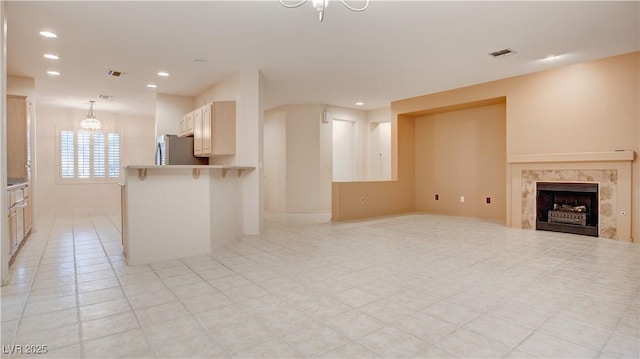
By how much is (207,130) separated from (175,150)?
1.28 meters

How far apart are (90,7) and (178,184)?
1.97 m

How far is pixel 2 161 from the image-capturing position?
9.73ft

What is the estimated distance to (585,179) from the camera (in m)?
5.15

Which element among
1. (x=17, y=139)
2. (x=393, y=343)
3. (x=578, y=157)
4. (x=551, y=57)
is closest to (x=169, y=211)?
(x=393, y=343)

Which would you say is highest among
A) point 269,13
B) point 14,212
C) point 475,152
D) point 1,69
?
point 269,13

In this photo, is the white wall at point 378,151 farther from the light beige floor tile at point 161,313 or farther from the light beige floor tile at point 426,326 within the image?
the light beige floor tile at point 161,313

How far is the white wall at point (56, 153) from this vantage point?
8.59 meters

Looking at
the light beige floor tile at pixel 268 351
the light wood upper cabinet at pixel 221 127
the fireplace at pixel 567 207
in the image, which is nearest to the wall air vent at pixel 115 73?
the light wood upper cabinet at pixel 221 127

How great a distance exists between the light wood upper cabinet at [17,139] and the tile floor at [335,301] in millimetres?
1378

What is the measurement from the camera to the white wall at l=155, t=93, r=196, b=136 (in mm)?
7156

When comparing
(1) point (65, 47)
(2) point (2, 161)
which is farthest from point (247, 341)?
(1) point (65, 47)

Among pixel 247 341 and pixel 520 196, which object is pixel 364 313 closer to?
pixel 247 341

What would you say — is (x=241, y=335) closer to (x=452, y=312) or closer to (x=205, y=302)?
(x=205, y=302)

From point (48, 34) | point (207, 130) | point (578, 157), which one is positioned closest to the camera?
point (48, 34)
